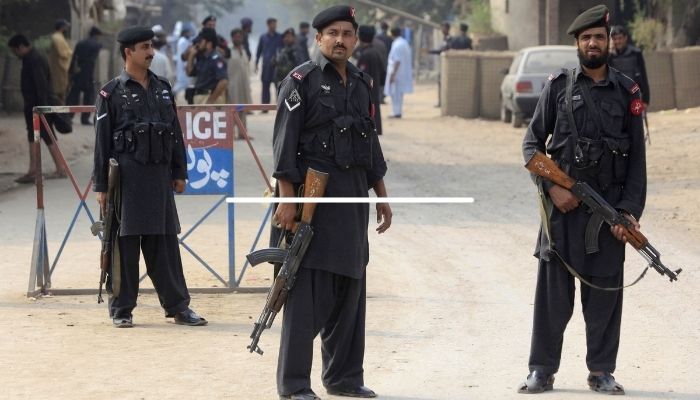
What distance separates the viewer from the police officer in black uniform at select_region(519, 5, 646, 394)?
6457mm

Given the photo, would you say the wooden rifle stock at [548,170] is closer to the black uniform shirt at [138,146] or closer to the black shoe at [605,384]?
the black shoe at [605,384]

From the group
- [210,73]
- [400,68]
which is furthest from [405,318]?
[400,68]

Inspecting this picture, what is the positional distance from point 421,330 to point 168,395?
2.06 m

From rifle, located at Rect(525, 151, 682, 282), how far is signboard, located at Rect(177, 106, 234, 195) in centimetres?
328

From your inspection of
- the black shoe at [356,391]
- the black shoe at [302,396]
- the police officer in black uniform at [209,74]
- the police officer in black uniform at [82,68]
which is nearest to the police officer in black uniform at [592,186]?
the black shoe at [356,391]

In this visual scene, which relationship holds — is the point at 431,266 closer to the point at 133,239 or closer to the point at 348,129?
Answer: the point at 133,239

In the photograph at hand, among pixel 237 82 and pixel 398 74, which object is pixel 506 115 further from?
pixel 237 82

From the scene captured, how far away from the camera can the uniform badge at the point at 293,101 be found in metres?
6.25

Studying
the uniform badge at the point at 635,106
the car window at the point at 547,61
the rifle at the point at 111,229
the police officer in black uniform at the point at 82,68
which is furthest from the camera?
the car window at the point at 547,61

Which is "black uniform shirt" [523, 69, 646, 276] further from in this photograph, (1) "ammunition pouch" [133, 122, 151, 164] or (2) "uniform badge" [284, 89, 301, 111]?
(1) "ammunition pouch" [133, 122, 151, 164]

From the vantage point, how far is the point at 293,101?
6.25 metres

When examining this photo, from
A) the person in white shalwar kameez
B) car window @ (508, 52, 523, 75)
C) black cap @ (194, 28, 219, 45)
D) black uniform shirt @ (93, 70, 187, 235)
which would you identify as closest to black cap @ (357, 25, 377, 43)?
black cap @ (194, 28, 219, 45)

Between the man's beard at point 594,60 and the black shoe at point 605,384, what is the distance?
141cm

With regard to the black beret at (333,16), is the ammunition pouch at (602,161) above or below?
below
